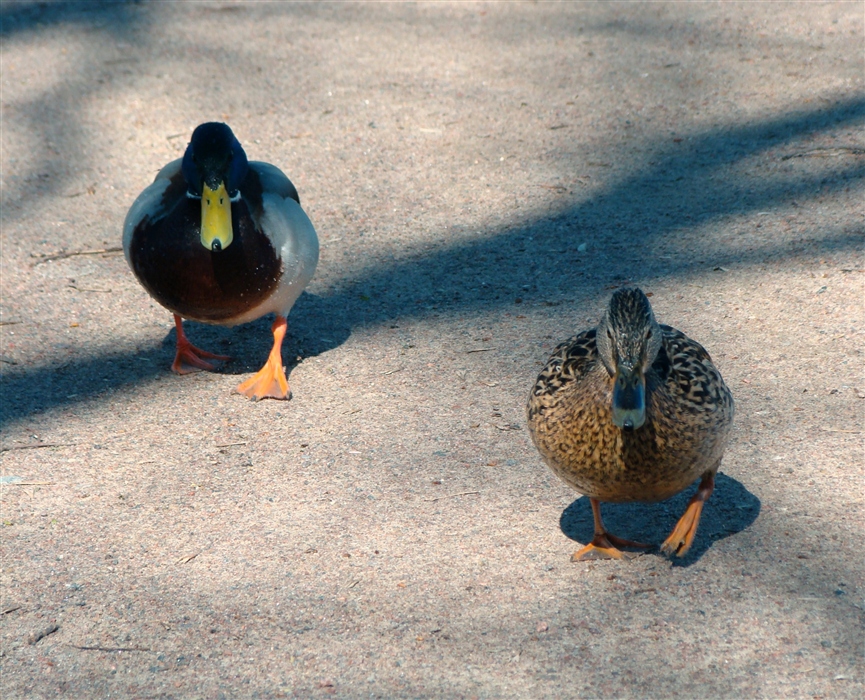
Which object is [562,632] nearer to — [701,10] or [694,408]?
[694,408]

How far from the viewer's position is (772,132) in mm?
6691

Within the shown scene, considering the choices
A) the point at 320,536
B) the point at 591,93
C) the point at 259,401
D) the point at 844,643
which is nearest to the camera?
the point at 844,643

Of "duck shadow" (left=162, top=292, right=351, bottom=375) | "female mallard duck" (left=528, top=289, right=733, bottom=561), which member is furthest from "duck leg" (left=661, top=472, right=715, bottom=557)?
"duck shadow" (left=162, top=292, right=351, bottom=375)

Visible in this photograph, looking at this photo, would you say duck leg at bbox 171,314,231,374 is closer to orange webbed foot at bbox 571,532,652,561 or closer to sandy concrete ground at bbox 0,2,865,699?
sandy concrete ground at bbox 0,2,865,699

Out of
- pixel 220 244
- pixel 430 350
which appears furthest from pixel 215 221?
pixel 430 350

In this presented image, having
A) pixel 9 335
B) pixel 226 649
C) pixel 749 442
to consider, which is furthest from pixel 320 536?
pixel 9 335

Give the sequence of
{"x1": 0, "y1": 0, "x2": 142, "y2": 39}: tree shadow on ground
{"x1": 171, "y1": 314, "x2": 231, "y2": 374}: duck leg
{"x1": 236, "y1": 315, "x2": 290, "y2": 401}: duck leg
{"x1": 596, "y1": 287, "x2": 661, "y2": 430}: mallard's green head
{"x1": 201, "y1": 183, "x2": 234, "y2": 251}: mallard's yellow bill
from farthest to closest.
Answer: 1. {"x1": 0, "y1": 0, "x2": 142, "y2": 39}: tree shadow on ground
2. {"x1": 171, "y1": 314, "x2": 231, "y2": 374}: duck leg
3. {"x1": 236, "y1": 315, "x2": 290, "y2": 401}: duck leg
4. {"x1": 201, "y1": 183, "x2": 234, "y2": 251}: mallard's yellow bill
5. {"x1": 596, "y1": 287, "x2": 661, "y2": 430}: mallard's green head

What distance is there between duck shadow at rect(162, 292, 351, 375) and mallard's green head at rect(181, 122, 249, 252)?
0.79 m

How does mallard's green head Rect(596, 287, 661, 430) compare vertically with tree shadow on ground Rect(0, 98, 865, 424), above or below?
above

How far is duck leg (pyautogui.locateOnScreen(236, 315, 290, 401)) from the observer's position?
468 centimetres

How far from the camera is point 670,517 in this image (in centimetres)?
370

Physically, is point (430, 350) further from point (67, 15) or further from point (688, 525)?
point (67, 15)

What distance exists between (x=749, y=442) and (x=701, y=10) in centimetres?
546

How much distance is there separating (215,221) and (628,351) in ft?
7.35
